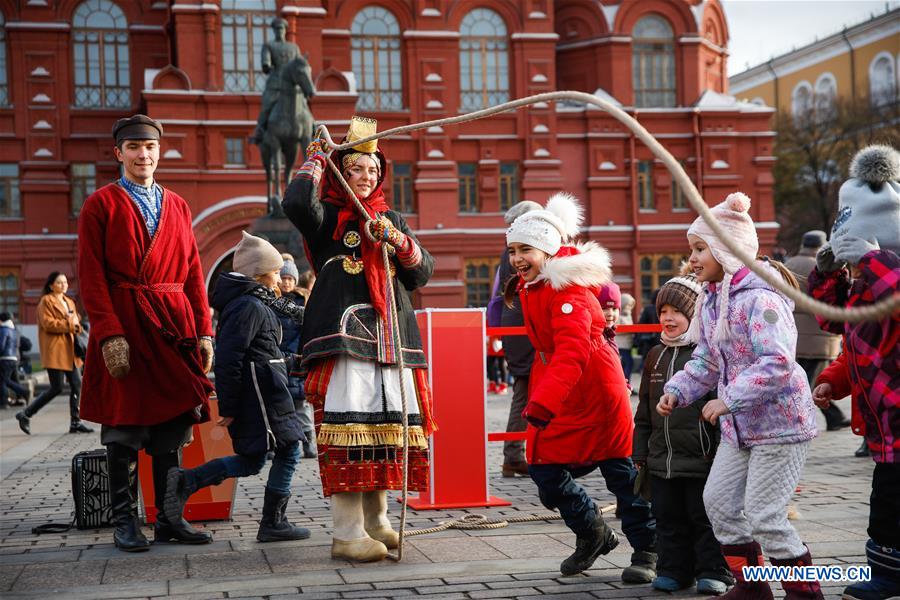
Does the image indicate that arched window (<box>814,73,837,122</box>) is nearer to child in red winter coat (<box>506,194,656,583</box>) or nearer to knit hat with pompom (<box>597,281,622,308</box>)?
knit hat with pompom (<box>597,281,622,308</box>)

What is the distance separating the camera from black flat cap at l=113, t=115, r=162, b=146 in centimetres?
659

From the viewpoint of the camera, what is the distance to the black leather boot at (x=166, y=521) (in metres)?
6.48

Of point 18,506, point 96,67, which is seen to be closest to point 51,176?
point 96,67

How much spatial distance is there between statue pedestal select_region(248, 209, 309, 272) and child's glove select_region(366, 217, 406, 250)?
560 inches

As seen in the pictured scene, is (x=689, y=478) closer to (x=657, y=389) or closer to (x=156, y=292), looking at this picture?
(x=657, y=389)

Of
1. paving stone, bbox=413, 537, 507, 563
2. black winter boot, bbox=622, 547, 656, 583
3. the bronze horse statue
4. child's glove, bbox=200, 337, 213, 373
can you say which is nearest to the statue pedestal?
the bronze horse statue

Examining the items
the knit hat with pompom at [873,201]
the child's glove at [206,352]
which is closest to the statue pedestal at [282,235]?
the child's glove at [206,352]

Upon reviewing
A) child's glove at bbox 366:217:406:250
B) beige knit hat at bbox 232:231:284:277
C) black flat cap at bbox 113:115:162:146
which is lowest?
beige knit hat at bbox 232:231:284:277

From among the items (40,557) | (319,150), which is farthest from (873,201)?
(40,557)

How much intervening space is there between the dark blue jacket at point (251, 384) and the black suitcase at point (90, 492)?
0.99 metres

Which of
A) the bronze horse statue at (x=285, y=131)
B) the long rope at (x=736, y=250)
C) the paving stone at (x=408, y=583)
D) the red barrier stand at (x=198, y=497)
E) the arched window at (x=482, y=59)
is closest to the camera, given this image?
the long rope at (x=736, y=250)

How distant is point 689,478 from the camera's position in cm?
535

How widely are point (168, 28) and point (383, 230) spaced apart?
101 ft

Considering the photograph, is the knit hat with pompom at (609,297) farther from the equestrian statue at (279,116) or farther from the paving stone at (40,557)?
the equestrian statue at (279,116)
